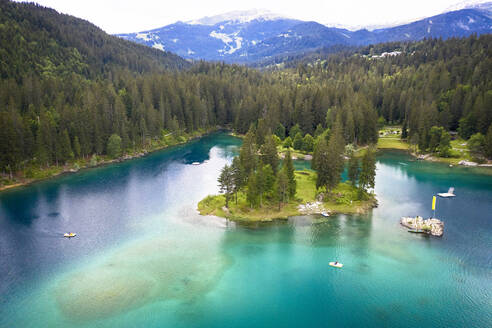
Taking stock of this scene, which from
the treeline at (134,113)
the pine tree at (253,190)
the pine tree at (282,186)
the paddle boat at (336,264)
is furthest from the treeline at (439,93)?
the paddle boat at (336,264)

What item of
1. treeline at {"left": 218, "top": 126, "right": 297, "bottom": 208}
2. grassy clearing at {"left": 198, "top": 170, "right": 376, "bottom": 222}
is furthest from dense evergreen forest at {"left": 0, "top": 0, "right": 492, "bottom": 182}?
grassy clearing at {"left": 198, "top": 170, "right": 376, "bottom": 222}

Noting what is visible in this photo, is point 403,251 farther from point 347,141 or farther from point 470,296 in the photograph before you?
point 347,141

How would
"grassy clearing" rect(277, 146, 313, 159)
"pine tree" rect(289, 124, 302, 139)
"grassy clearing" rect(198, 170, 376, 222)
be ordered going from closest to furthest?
"grassy clearing" rect(198, 170, 376, 222), "grassy clearing" rect(277, 146, 313, 159), "pine tree" rect(289, 124, 302, 139)

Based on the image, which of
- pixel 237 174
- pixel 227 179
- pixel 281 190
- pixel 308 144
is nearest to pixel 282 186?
pixel 281 190

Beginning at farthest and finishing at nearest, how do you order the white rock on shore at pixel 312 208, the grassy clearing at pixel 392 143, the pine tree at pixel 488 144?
the grassy clearing at pixel 392 143 < the pine tree at pixel 488 144 < the white rock on shore at pixel 312 208

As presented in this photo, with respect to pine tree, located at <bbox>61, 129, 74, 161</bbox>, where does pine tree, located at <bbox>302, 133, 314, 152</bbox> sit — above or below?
below

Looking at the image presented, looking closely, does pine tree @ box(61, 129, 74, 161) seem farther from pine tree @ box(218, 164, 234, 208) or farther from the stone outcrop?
the stone outcrop

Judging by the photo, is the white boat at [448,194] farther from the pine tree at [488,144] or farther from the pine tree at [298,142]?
the pine tree at [298,142]
